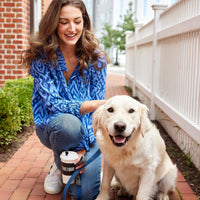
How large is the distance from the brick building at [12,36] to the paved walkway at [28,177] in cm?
256

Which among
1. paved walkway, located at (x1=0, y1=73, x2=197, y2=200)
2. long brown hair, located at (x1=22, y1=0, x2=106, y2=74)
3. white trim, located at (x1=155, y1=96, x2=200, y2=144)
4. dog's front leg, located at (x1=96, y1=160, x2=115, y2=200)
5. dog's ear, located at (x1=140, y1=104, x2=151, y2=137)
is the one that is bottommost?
paved walkway, located at (x1=0, y1=73, x2=197, y2=200)

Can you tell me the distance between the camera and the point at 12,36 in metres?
6.31

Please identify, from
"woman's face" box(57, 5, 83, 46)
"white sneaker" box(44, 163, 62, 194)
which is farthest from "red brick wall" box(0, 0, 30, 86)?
"white sneaker" box(44, 163, 62, 194)

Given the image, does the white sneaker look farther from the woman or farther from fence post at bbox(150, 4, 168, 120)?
fence post at bbox(150, 4, 168, 120)

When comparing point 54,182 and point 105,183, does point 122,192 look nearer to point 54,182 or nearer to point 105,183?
point 105,183

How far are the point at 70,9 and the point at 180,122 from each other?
2224mm

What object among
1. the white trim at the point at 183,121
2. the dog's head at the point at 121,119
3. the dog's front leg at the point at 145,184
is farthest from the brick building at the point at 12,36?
the dog's front leg at the point at 145,184

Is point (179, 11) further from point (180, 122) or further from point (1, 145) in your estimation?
point (1, 145)

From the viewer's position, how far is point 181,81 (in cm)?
436

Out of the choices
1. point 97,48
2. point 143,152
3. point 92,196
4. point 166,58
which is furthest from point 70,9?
point 166,58

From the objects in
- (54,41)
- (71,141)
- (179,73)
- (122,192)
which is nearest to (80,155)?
(71,141)

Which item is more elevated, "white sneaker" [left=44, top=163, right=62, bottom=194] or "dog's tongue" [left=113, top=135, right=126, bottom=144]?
"dog's tongue" [left=113, top=135, right=126, bottom=144]

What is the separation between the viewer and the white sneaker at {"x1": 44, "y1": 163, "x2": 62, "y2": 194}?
2.99 metres

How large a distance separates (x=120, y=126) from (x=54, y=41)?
1193 millimetres
